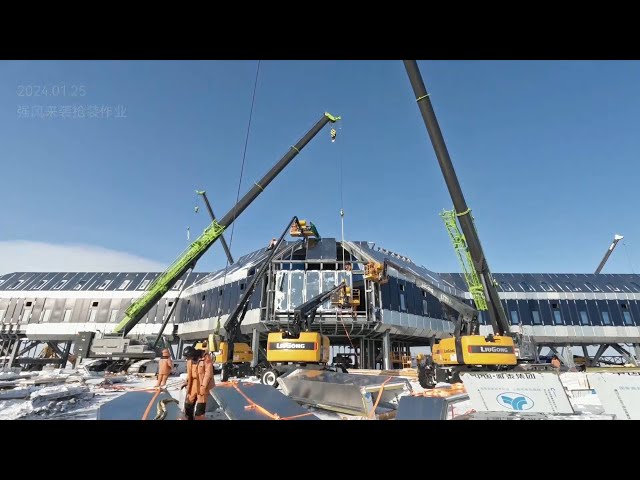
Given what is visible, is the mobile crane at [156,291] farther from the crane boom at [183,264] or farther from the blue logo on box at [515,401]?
the blue logo on box at [515,401]

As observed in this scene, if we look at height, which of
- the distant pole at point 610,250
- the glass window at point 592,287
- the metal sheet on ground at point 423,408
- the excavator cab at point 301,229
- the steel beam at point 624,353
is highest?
the distant pole at point 610,250

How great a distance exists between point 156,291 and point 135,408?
1973cm

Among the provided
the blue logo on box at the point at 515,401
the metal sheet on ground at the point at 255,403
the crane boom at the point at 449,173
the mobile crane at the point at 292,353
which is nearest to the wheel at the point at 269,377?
the mobile crane at the point at 292,353

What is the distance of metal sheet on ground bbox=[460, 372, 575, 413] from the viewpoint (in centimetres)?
668

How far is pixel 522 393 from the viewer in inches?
266

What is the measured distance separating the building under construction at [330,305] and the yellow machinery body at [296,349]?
12214mm

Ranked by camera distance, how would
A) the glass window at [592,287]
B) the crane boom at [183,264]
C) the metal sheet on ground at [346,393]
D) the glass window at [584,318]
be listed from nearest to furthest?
the metal sheet on ground at [346,393] → the crane boom at [183,264] → the glass window at [584,318] → the glass window at [592,287]

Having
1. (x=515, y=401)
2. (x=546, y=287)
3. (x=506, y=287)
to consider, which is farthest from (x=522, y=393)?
(x=546, y=287)

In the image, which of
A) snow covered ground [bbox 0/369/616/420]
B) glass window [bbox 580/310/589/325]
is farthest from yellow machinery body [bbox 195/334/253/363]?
glass window [bbox 580/310/589/325]

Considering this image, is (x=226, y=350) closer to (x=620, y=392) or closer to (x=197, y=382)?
(x=197, y=382)

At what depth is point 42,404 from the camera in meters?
8.09

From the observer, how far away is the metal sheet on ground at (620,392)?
6035 millimetres
